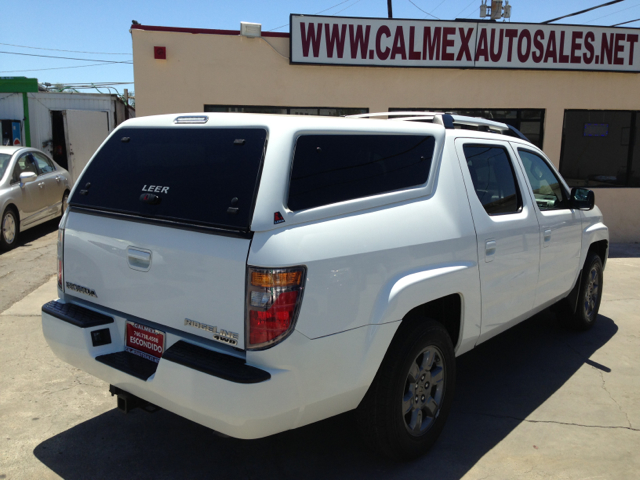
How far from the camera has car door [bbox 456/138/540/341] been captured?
140 inches

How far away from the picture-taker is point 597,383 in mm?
4402

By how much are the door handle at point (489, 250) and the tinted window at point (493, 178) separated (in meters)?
0.23

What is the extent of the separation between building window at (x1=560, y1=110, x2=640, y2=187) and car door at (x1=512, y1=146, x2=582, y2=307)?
640 centimetres

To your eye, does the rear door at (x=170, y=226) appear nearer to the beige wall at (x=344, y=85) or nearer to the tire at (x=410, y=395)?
the tire at (x=410, y=395)

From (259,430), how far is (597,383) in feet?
10.4

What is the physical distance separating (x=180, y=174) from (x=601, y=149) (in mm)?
10213

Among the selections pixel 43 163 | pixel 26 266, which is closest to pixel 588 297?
pixel 26 266

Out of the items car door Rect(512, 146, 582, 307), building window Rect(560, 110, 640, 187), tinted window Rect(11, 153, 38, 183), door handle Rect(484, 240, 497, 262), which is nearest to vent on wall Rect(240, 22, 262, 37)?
tinted window Rect(11, 153, 38, 183)

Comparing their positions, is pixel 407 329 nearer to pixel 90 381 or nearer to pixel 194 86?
pixel 90 381

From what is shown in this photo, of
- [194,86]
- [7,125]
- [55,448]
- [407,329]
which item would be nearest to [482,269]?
[407,329]

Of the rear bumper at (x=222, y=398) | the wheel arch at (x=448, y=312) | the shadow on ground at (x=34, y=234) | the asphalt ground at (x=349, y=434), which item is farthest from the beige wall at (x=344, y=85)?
the rear bumper at (x=222, y=398)

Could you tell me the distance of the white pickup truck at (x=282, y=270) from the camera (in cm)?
244

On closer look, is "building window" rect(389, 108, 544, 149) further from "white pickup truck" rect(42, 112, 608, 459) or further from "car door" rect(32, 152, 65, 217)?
"car door" rect(32, 152, 65, 217)

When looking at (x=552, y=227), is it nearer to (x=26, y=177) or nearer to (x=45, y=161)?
(x=26, y=177)
